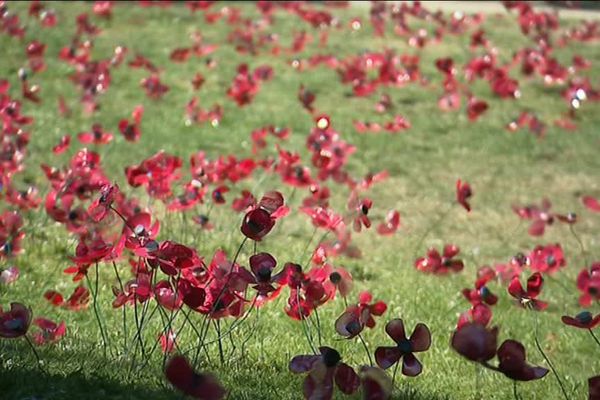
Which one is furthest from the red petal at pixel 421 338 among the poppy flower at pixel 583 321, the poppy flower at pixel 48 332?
the poppy flower at pixel 48 332

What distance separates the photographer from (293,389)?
133 inches

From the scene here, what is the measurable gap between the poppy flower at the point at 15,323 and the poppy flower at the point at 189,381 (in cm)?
66

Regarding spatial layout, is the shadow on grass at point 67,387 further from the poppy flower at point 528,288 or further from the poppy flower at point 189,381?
the poppy flower at point 528,288

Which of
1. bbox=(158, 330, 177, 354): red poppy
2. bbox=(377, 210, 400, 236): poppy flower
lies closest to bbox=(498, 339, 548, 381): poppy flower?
bbox=(158, 330, 177, 354): red poppy

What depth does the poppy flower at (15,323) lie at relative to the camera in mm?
2809

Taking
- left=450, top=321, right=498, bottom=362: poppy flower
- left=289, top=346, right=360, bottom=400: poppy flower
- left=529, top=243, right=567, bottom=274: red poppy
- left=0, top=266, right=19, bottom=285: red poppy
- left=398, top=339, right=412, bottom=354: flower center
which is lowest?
left=529, top=243, right=567, bottom=274: red poppy

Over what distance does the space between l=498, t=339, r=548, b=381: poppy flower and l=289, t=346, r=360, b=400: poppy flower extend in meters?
0.35

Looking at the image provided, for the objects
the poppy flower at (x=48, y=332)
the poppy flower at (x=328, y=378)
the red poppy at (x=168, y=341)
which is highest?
the poppy flower at (x=328, y=378)

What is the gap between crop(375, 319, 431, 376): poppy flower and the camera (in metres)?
2.65

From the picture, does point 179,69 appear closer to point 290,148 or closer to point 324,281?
point 290,148

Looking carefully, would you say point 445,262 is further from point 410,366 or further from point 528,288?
point 410,366

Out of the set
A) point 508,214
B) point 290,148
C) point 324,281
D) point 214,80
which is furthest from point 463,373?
point 214,80

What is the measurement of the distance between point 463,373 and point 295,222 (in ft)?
8.76

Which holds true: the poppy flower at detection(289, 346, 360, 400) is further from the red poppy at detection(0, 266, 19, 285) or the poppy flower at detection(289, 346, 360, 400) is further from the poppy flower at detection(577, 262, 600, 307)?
the red poppy at detection(0, 266, 19, 285)
